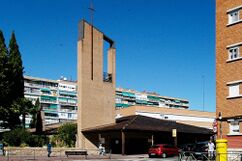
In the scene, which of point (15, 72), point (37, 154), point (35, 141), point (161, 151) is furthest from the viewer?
point (15, 72)

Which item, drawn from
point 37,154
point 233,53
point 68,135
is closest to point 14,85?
point 68,135

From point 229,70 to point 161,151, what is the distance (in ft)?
50.6

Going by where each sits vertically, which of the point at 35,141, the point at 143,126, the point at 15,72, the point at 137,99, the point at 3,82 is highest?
the point at 137,99

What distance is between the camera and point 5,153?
4216 centimetres

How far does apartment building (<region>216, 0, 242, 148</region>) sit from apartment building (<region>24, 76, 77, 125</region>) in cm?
10539

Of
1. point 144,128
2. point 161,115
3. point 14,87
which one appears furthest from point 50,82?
point 144,128

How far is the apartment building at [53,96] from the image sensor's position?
136 m

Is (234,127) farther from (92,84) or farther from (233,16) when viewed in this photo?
(92,84)

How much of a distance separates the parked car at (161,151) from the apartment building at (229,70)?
1304 centimetres

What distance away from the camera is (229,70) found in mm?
A: 31297

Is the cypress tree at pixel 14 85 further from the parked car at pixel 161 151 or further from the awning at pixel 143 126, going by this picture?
the parked car at pixel 161 151

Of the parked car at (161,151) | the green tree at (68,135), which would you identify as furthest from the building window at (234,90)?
the green tree at (68,135)

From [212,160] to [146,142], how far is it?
100 feet

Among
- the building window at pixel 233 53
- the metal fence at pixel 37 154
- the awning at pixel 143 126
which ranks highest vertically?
the building window at pixel 233 53
